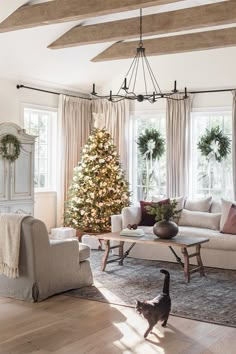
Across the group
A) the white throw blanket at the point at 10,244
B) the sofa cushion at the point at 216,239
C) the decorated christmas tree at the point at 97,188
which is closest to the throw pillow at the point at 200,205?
the sofa cushion at the point at 216,239

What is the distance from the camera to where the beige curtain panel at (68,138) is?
9.67m

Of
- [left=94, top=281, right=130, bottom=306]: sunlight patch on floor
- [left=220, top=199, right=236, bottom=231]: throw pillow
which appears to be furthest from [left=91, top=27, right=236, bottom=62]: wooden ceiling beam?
[left=94, top=281, right=130, bottom=306]: sunlight patch on floor

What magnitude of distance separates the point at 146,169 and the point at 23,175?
105 inches

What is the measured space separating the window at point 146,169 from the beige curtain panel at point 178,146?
28cm

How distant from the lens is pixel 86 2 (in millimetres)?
6328

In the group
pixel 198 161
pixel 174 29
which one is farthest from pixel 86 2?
pixel 198 161

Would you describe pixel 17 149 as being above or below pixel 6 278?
above

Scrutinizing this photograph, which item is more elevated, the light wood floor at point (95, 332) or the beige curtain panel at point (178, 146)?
the beige curtain panel at point (178, 146)

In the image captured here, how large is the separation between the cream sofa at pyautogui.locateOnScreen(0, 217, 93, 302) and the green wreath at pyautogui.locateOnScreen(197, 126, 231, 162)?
13.1 feet

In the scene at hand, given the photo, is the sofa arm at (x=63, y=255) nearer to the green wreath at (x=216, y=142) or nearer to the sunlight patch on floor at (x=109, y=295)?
the sunlight patch on floor at (x=109, y=295)

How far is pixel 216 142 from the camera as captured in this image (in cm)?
897

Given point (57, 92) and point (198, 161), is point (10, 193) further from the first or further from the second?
point (198, 161)

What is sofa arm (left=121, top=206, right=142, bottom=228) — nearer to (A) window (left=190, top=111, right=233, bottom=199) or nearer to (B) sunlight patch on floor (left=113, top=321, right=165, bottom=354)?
(A) window (left=190, top=111, right=233, bottom=199)

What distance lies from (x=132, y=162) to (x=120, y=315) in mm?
5352
